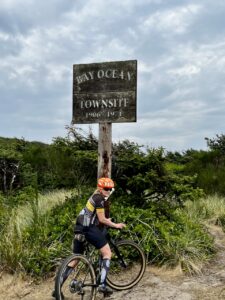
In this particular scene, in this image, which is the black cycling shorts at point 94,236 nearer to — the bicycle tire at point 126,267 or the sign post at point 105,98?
the bicycle tire at point 126,267

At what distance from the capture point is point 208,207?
1259 centimetres

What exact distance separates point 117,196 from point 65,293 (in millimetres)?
3118

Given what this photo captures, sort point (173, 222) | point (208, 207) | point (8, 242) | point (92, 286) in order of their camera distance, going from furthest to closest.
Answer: point (208, 207) → point (173, 222) → point (8, 242) → point (92, 286)

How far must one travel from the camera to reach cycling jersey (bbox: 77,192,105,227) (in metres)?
6.38

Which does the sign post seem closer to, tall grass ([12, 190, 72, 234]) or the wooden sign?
the wooden sign

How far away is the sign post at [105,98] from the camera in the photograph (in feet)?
27.6

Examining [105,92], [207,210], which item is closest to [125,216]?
[105,92]

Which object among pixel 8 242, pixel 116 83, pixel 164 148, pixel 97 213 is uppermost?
pixel 116 83

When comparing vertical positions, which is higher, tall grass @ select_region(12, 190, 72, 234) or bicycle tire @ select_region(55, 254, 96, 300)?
tall grass @ select_region(12, 190, 72, 234)

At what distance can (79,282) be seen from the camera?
20.1ft

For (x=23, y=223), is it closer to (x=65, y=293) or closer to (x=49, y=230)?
(x=49, y=230)

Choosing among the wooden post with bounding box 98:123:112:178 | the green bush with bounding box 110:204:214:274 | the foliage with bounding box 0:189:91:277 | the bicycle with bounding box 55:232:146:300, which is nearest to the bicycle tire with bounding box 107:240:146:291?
→ the bicycle with bounding box 55:232:146:300

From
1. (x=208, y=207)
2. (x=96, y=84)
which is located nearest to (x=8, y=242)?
(x=96, y=84)

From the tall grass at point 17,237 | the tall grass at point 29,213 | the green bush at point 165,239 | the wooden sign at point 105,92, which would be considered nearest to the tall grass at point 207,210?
the green bush at point 165,239
